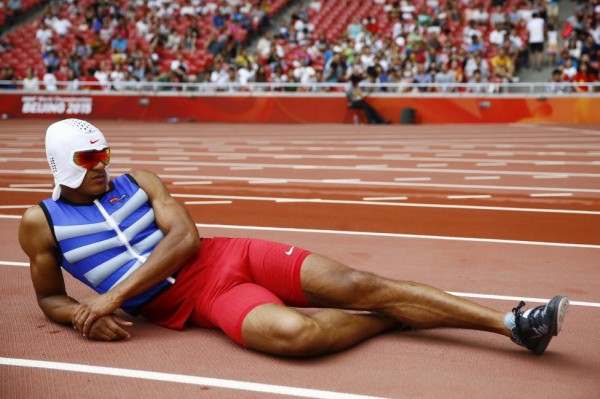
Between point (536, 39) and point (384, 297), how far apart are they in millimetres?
19440

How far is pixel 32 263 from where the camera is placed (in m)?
4.09

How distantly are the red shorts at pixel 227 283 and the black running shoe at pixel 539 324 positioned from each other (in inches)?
42.6

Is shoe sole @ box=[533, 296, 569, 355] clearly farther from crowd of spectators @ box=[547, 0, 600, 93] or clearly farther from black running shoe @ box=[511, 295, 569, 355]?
crowd of spectators @ box=[547, 0, 600, 93]

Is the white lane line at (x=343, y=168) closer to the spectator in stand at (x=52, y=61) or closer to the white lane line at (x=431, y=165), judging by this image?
the white lane line at (x=431, y=165)

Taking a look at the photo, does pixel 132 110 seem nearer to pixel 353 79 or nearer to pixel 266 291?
pixel 353 79

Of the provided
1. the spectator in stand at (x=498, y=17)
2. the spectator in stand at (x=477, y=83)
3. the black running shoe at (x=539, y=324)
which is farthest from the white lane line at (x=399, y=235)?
the spectator in stand at (x=498, y=17)

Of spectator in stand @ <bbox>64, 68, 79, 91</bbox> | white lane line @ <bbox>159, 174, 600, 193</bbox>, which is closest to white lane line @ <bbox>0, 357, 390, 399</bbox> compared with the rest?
white lane line @ <bbox>159, 174, 600, 193</bbox>

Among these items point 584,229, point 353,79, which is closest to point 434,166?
point 584,229

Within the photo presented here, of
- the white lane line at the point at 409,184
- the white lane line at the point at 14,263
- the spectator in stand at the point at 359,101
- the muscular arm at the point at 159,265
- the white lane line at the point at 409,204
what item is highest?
the muscular arm at the point at 159,265

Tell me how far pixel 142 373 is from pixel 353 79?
718 inches

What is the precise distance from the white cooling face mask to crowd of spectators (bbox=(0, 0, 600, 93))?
58.4 ft

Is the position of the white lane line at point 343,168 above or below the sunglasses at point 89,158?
below

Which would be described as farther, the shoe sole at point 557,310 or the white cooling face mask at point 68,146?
the white cooling face mask at point 68,146

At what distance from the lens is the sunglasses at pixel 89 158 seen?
3953mm
